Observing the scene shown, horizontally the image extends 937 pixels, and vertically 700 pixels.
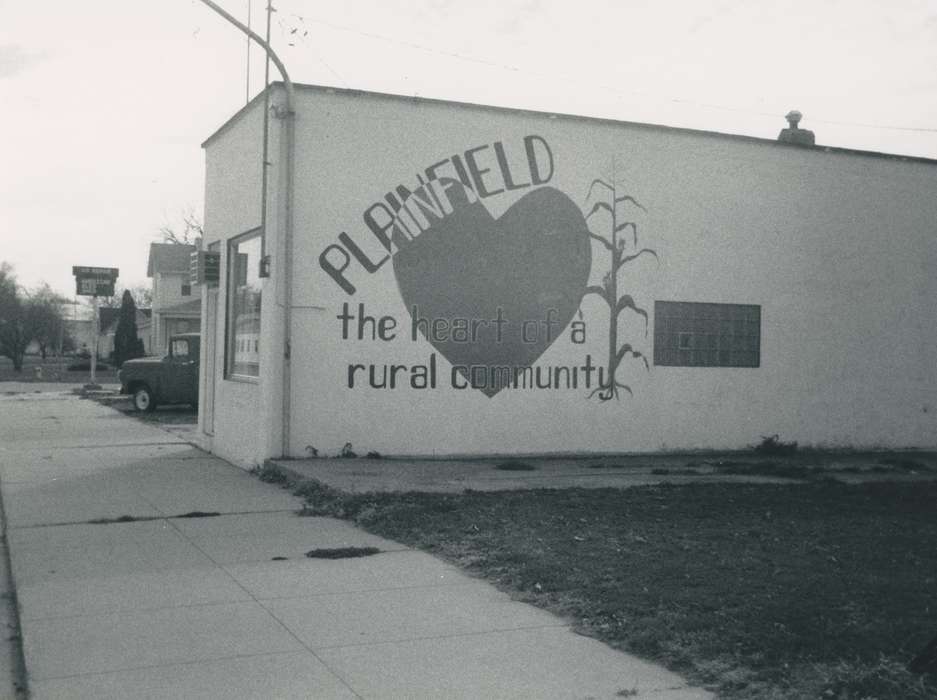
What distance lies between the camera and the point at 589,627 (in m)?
6.12

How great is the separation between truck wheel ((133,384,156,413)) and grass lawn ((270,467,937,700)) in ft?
47.7

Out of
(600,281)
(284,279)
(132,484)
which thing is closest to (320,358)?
(284,279)

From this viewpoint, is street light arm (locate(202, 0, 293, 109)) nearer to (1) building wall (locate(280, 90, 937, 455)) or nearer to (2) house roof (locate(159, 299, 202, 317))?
(1) building wall (locate(280, 90, 937, 455))

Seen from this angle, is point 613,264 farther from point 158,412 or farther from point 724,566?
point 158,412

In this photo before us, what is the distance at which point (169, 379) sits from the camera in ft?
81.5

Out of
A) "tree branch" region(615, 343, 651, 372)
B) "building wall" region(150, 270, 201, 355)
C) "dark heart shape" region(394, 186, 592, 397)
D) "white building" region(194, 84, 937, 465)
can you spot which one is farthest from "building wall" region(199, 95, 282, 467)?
"building wall" region(150, 270, 201, 355)

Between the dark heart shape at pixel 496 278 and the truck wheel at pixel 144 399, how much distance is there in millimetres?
12674

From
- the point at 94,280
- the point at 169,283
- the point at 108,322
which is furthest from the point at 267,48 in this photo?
the point at 108,322

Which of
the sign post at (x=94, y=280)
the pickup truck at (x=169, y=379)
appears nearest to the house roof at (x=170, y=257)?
the sign post at (x=94, y=280)

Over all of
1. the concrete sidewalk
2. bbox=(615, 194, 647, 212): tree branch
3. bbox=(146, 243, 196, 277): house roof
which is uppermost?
bbox=(146, 243, 196, 277): house roof

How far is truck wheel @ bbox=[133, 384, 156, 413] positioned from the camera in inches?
978

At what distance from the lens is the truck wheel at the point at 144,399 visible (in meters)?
24.8

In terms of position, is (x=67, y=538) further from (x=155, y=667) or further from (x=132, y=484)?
(x=155, y=667)

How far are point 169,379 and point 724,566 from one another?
1946 centimetres
